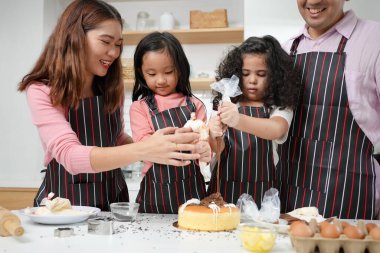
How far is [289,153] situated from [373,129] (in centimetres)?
38

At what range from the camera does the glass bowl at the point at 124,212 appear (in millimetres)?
1567

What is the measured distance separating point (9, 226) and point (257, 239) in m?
0.72

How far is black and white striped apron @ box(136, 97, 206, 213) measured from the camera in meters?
1.96

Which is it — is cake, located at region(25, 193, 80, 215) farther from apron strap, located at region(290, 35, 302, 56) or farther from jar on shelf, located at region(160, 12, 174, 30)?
jar on shelf, located at region(160, 12, 174, 30)

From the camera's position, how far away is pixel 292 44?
217cm

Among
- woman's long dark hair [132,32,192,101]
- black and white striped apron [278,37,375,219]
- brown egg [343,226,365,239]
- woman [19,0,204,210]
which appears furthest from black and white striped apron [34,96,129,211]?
brown egg [343,226,365,239]

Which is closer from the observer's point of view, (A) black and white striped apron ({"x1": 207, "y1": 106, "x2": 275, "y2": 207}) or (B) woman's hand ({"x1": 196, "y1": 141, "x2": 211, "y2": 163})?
(B) woman's hand ({"x1": 196, "y1": 141, "x2": 211, "y2": 163})

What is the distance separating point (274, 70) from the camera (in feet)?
6.51

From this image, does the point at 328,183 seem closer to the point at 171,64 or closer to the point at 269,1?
the point at 171,64

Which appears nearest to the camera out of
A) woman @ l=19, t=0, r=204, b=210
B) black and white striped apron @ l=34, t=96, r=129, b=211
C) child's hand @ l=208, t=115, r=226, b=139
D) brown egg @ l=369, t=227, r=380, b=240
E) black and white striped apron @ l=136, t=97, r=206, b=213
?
brown egg @ l=369, t=227, r=380, b=240

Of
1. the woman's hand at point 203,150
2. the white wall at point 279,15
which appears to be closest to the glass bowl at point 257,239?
the woman's hand at point 203,150

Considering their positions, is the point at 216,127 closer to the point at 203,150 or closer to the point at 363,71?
the point at 203,150

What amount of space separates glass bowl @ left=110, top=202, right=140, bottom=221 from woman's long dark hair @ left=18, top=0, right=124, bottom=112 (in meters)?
0.48

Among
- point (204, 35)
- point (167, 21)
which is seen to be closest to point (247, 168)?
point (204, 35)
